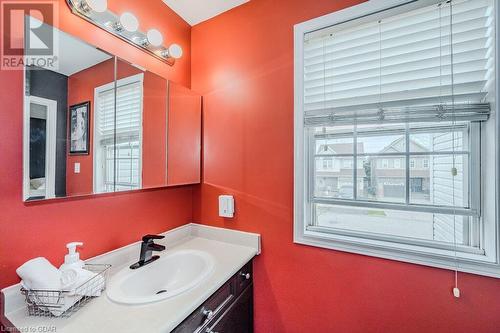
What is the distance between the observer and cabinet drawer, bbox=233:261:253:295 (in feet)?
3.75

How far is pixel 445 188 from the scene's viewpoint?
1003 millimetres

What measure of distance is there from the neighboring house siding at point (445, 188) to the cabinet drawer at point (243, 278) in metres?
0.99

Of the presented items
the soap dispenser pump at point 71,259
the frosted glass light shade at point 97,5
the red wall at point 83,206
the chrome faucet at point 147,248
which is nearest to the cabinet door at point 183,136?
the red wall at point 83,206

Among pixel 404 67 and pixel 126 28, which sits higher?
pixel 126 28

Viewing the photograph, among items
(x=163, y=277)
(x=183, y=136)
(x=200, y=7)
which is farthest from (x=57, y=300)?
(x=200, y=7)

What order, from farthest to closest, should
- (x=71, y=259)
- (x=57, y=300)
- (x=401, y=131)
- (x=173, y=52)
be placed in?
1. (x=173, y=52)
2. (x=401, y=131)
3. (x=71, y=259)
4. (x=57, y=300)

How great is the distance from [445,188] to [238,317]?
124 centimetres

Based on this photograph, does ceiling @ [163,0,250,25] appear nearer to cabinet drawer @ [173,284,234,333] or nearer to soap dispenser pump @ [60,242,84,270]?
soap dispenser pump @ [60,242,84,270]

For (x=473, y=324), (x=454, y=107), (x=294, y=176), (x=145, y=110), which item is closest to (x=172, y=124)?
(x=145, y=110)

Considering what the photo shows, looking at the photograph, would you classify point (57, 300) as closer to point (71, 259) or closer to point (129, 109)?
point (71, 259)

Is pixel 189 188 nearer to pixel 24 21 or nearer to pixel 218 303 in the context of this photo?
pixel 218 303

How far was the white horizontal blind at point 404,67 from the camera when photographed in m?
0.93

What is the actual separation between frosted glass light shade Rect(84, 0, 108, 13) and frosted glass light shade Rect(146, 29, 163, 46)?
25 cm

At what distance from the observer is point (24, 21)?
79 cm
